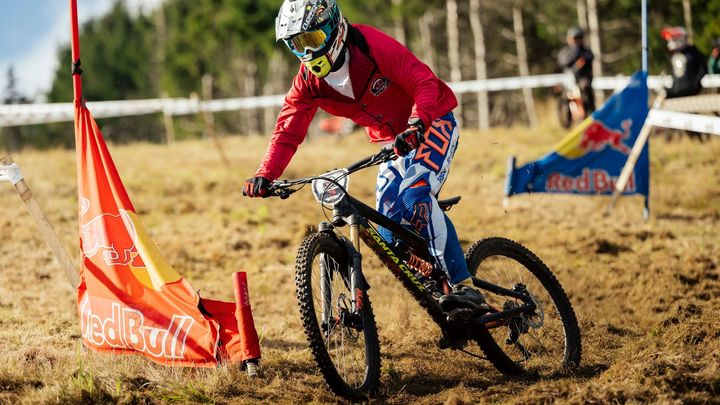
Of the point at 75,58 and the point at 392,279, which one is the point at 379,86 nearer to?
the point at 75,58

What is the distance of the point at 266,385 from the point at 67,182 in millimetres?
8921

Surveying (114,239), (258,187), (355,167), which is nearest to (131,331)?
(114,239)

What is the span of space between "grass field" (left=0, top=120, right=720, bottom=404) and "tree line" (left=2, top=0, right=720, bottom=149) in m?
2.24

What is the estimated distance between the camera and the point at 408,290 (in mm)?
5445

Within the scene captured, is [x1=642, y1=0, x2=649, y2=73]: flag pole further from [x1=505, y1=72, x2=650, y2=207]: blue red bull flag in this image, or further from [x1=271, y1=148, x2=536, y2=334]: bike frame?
[x1=271, y1=148, x2=536, y2=334]: bike frame

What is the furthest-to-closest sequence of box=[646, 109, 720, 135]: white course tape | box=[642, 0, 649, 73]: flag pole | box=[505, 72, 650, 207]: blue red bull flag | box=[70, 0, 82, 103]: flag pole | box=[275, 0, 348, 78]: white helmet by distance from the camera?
1. box=[642, 0, 649, 73]: flag pole
2. box=[505, 72, 650, 207]: blue red bull flag
3. box=[646, 109, 720, 135]: white course tape
4. box=[70, 0, 82, 103]: flag pole
5. box=[275, 0, 348, 78]: white helmet

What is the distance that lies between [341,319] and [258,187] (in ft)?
3.04

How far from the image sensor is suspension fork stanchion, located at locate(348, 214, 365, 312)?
5.03m

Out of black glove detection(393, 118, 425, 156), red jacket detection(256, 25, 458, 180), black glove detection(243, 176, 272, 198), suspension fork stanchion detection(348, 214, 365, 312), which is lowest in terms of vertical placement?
suspension fork stanchion detection(348, 214, 365, 312)

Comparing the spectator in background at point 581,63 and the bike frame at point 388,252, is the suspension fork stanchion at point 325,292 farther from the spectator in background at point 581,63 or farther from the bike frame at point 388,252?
the spectator in background at point 581,63

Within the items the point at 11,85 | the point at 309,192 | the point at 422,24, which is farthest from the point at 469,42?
the point at 11,85

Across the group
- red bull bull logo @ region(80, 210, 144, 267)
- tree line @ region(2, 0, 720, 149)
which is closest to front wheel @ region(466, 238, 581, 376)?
red bull bull logo @ region(80, 210, 144, 267)

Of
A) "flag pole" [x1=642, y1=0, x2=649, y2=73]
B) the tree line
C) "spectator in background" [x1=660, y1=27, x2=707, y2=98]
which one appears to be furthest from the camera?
the tree line

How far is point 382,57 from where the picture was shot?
555 cm
